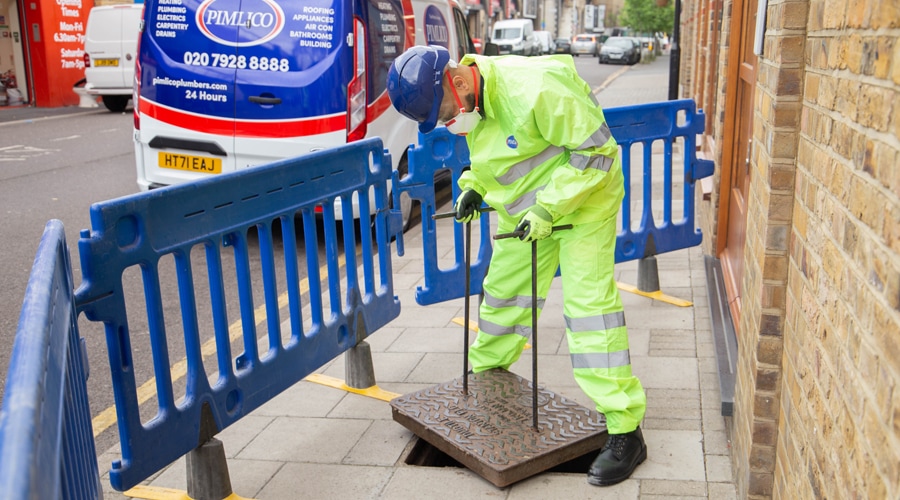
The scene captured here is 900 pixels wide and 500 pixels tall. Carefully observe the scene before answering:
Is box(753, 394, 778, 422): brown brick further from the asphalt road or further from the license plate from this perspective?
the license plate

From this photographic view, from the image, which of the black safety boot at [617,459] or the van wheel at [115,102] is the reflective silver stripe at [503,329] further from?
the van wheel at [115,102]

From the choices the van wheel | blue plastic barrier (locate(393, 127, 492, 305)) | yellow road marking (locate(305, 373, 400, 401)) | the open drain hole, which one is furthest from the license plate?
the van wheel

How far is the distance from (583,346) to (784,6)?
4.61ft

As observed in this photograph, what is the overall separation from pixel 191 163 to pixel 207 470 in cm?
448

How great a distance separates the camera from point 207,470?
3.33 meters

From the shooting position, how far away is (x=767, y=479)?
289 cm

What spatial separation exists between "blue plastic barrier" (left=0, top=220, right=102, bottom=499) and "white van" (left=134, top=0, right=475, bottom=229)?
4433 mm

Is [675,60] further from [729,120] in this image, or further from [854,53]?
[854,53]

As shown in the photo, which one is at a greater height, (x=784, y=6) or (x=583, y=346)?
(x=784, y=6)

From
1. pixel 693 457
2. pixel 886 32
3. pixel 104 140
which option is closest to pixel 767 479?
pixel 693 457

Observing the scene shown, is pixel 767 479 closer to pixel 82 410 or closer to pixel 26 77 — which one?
pixel 82 410

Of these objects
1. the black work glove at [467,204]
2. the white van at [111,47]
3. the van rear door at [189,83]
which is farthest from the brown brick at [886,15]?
the white van at [111,47]

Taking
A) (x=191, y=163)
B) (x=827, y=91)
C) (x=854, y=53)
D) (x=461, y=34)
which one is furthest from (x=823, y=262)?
(x=461, y=34)

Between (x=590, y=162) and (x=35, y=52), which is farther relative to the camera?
(x=35, y=52)
